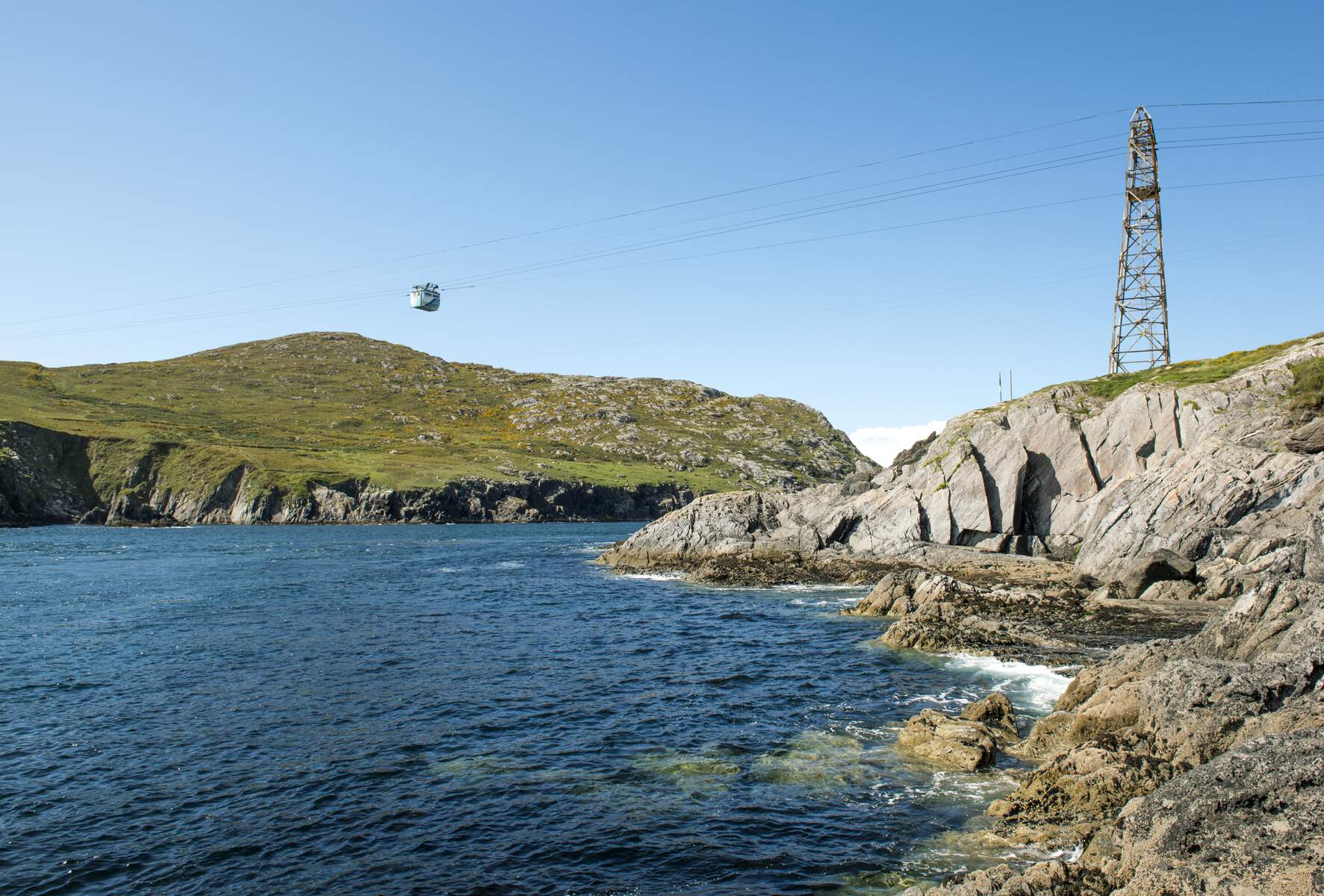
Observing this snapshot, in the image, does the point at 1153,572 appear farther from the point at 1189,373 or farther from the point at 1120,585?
the point at 1189,373

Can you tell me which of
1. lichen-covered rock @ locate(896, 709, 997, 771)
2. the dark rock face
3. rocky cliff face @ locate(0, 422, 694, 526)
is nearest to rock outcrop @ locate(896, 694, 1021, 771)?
lichen-covered rock @ locate(896, 709, 997, 771)

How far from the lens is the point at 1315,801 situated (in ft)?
42.2

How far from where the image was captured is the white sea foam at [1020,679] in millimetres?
30984

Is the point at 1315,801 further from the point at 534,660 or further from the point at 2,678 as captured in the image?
the point at 2,678

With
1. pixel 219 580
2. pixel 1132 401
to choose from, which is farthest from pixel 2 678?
pixel 1132 401

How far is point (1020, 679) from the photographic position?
3456 cm

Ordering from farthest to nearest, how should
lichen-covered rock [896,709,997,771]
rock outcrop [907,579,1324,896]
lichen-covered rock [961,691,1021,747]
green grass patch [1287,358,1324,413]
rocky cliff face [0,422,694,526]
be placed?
rocky cliff face [0,422,694,526], green grass patch [1287,358,1324,413], lichen-covered rock [961,691,1021,747], lichen-covered rock [896,709,997,771], rock outcrop [907,579,1324,896]

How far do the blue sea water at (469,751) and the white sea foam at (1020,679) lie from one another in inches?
9.0

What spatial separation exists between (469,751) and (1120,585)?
1813 inches

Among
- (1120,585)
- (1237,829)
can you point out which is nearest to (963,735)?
(1237,829)

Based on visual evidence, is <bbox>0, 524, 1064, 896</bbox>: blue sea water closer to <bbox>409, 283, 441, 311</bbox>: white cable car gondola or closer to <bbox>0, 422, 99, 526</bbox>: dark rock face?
<bbox>409, 283, 441, 311</bbox>: white cable car gondola

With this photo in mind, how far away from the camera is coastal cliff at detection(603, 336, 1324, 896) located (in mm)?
14414

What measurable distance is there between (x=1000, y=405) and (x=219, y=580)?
283 feet

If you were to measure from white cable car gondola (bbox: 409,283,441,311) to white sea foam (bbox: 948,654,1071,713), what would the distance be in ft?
172
